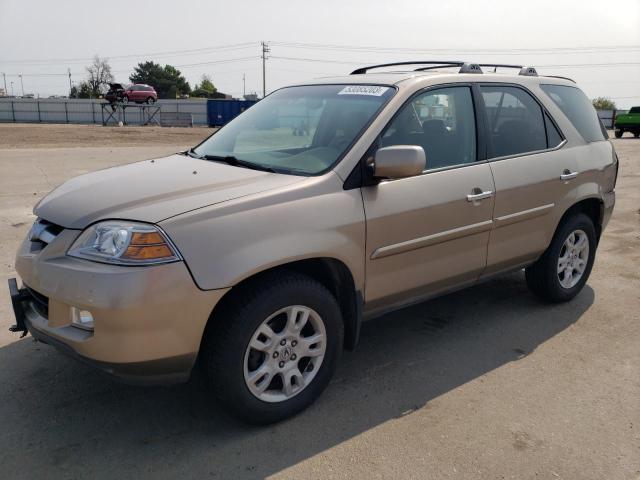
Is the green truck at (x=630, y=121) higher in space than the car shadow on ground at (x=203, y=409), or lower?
higher

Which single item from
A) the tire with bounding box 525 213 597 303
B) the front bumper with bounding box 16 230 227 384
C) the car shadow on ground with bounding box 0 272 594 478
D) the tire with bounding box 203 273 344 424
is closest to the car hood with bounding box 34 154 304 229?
the front bumper with bounding box 16 230 227 384

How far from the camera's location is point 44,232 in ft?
9.57

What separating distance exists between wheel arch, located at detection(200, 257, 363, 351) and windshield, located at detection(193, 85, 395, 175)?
514 millimetres

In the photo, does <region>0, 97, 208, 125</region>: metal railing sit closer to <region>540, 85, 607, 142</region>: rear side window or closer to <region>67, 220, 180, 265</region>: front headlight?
<region>540, 85, 607, 142</region>: rear side window

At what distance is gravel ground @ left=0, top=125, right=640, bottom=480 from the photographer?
105 inches

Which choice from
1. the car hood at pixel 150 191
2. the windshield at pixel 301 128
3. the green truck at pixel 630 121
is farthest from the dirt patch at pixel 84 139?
the green truck at pixel 630 121

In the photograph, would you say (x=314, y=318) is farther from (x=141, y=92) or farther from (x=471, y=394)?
(x=141, y=92)

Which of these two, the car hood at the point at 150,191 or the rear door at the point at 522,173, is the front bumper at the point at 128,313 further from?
the rear door at the point at 522,173

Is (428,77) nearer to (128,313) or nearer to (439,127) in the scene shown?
(439,127)

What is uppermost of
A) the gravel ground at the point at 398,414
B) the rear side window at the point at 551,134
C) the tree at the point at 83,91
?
the tree at the point at 83,91

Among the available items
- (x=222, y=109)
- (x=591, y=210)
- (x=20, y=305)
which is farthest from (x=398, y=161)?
(x=222, y=109)

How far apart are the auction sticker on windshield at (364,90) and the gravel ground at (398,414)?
5.66 feet

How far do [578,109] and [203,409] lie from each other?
3831mm

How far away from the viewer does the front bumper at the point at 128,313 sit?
8.04ft
